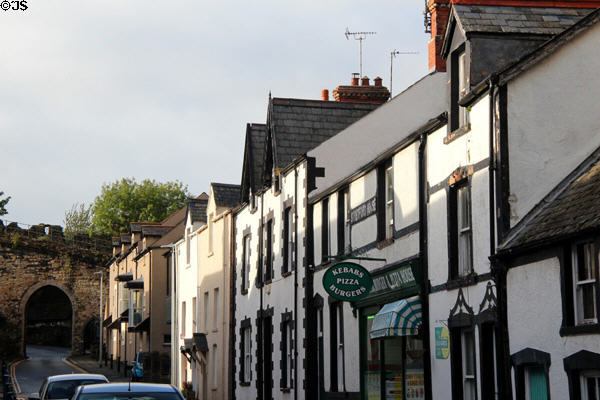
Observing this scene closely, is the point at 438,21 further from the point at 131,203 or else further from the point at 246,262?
the point at 131,203

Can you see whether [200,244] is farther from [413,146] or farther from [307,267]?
[413,146]

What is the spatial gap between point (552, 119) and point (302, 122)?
15.2 meters

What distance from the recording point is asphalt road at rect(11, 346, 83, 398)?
43.7m

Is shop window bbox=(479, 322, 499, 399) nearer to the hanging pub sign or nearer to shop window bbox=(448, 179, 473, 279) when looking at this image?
shop window bbox=(448, 179, 473, 279)

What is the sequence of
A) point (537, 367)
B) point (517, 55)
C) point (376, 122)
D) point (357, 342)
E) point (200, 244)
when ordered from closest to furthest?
1. point (537, 367)
2. point (517, 55)
3. point (357, 342)
4. point (376, 122)
5. point (200, 244)

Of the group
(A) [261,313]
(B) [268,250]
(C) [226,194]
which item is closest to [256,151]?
(B) [268,250]

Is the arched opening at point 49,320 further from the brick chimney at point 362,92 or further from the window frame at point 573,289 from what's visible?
the window frame at point 573,289

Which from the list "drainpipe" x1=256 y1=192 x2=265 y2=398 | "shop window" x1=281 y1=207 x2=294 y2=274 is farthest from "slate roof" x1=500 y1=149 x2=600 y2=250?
"drainpipe" x1=256 y1=192 x2=265 y2=398

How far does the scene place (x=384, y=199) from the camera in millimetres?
21672

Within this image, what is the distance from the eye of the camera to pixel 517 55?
17656 millimetres

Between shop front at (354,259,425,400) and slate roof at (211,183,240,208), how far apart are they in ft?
54.5

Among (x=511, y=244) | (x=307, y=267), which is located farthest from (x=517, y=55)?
(x=307, y=267)

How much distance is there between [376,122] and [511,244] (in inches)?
474

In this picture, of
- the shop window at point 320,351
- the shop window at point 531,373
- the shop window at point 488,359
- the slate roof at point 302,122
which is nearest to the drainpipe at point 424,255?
the shop window at point 488,359
